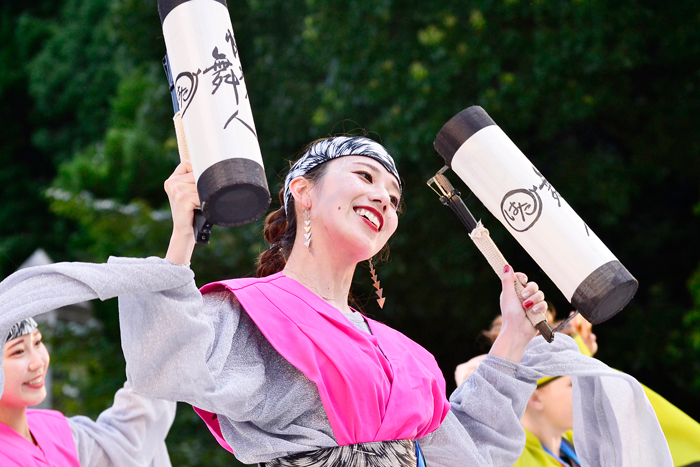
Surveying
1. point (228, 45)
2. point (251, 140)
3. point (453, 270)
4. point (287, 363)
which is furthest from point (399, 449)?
point (453, 270)

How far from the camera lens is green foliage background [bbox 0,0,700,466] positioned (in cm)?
675

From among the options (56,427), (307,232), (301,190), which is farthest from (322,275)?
(56,427)

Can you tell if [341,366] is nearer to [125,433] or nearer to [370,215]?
[370,215]

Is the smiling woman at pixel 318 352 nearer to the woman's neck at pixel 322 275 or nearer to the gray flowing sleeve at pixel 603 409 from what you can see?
the woman's neck at pixel 322 275

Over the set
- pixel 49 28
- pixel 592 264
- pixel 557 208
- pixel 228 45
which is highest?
pixel 49 28

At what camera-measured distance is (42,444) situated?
3.32m

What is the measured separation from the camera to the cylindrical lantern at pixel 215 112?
190 cm

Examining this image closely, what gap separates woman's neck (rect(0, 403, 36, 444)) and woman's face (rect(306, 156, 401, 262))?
153cm

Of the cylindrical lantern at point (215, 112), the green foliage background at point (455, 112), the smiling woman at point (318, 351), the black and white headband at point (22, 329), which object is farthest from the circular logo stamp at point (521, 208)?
the green foliage background at point (455, 112)

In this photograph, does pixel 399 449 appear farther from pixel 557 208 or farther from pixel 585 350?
pixel 585 350

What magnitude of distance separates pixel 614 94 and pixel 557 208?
202 inches

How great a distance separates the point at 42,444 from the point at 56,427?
220 mm

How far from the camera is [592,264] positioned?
2342mm

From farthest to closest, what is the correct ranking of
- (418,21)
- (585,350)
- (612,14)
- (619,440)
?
(418,21), (612,14), (585,350), (619,440)
